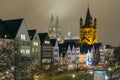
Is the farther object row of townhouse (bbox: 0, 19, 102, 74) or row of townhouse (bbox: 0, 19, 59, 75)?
row of townhouse (bbox: 0, 19, 102, 74)

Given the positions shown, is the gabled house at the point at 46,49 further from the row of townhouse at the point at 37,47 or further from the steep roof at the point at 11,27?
the steep roof at the point at 11,27

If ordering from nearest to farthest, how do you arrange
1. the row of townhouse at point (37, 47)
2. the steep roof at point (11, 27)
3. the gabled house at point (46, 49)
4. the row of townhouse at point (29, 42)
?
the row of townhouse at point (29, 42), the row of townhouse at point (37, 47), the steep roof at point (11, 27), the gabled house at point (46, 49)

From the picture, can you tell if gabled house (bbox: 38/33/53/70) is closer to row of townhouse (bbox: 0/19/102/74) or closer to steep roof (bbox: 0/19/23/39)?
row of townhouse (bbox: 0/19/102/74)

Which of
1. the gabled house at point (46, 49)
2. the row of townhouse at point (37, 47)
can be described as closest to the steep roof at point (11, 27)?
the row of townhouse at point (37, 47)

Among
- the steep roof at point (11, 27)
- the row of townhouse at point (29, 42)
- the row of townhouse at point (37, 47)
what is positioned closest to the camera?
the row of townhouse at point (29, 42)

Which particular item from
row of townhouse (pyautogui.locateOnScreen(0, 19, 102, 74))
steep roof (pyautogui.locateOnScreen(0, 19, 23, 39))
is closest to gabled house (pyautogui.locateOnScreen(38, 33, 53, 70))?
row of townhouse (pyautogui.locateOnScreen(0, 19, 102, 74))

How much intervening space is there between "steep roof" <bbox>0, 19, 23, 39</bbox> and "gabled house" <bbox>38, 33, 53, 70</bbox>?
19.3m

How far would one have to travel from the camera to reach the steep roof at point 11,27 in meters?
84.5

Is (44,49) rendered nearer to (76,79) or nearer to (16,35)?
(16,35)

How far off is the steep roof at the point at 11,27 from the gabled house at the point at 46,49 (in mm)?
19328

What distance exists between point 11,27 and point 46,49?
23336 millimetres

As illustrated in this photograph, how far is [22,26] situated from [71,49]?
4854 centimetres

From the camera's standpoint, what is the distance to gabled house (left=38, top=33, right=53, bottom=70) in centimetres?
10556

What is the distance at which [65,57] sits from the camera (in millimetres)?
126688
